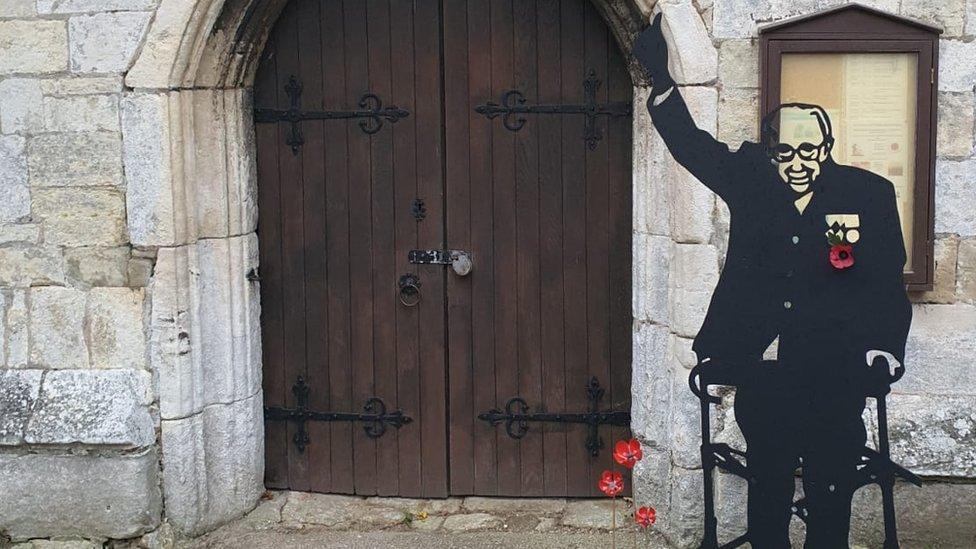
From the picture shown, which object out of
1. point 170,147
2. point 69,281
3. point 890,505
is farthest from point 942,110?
point 69,281

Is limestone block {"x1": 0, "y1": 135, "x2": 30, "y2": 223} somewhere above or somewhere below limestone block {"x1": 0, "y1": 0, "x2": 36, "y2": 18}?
below

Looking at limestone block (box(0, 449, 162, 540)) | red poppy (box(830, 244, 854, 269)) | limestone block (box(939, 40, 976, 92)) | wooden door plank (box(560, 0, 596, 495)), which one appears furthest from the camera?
wooden door plank (box(560, 0, 596, 495))

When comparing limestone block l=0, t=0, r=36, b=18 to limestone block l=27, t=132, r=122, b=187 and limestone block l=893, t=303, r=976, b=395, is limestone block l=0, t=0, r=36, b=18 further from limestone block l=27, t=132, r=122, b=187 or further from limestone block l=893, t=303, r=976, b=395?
limestone block l=893, t=303, r=976, b=395

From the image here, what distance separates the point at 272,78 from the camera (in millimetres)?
5059

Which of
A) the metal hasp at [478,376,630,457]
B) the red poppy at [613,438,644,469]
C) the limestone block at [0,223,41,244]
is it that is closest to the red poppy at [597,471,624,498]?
the red poppy at [613,438,644,469]

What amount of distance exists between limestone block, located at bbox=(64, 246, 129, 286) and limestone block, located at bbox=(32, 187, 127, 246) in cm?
3

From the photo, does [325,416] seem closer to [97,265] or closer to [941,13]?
[97,265]

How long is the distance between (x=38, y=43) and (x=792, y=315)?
292cm

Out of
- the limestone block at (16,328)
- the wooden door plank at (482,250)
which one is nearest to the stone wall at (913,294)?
the wooden door plank at (482,250)

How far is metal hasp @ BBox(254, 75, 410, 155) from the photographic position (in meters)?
5.01

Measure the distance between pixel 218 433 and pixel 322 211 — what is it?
971mm

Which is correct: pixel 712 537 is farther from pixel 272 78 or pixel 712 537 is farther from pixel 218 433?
pixel 272 78

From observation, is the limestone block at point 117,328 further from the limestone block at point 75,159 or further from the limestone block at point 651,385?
the limestone block at point 651,385

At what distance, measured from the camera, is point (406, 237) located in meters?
5.07
